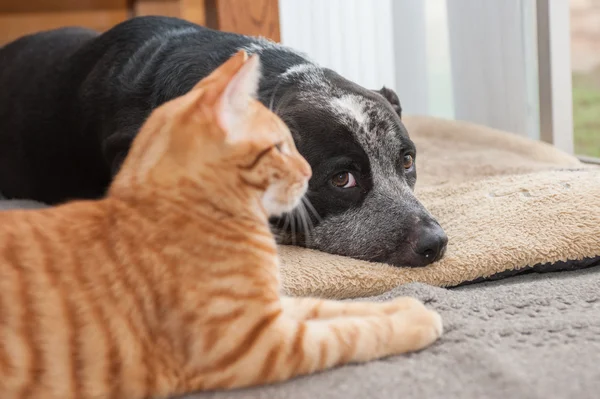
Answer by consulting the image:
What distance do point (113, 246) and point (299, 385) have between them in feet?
1.19

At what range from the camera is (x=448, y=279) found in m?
1.65

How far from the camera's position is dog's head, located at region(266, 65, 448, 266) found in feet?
5.95

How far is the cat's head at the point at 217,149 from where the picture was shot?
121 centimetres

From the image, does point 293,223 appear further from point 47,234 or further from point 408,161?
point 47,234

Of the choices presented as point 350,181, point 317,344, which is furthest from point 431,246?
point 317,344

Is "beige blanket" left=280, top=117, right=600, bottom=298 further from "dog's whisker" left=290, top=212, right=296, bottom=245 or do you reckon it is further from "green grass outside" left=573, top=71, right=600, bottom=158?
"green grass outside" left=573, top=71, right=600, bottom=158

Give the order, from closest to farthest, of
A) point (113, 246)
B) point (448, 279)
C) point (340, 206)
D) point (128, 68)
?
point (113, 246) < point (448, 279) < point (340, 206) < point (128, 68)

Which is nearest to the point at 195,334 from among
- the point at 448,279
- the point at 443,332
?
the point at 443,332

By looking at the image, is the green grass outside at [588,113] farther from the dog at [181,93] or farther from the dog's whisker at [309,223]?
the dog's whisker at [309,223]

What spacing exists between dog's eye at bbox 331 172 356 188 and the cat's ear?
0.63 m

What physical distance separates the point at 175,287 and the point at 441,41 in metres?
2.60

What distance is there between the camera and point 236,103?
1218 millimetres

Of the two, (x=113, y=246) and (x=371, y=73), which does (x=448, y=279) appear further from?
(x=371, y=73)

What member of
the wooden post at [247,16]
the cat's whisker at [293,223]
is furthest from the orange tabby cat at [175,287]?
the wooden post at [247,16]
